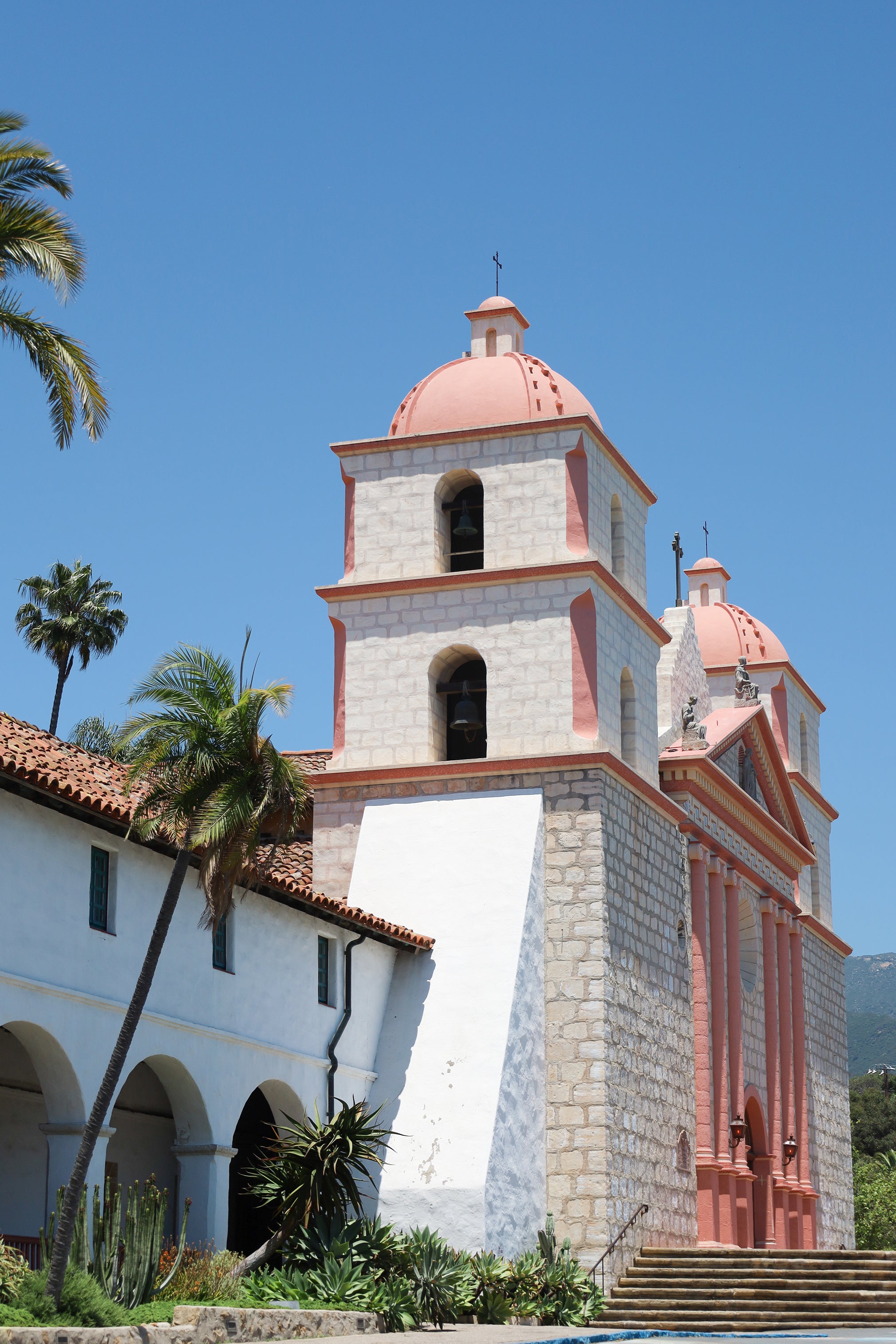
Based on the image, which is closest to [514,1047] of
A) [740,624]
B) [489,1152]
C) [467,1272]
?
[489,1152]

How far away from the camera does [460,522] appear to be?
29375 millimetres

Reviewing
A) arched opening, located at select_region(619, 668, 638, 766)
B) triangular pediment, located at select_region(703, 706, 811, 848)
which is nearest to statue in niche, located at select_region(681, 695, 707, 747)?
triangular pediment, located at select_region(703, 706, 811, 848)

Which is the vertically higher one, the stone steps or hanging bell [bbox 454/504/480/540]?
hanging bell [bbox 454/504/480/540]

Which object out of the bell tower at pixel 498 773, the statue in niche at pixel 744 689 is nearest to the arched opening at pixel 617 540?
the bell tower at pixel 498 773

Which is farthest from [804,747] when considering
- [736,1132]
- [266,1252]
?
[266,1252]

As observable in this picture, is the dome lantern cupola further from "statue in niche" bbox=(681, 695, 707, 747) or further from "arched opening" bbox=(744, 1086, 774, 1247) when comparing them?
"arched opening" bbox=(744, 1086, 774, 1247)

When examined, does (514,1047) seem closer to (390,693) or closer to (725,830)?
(390,693)

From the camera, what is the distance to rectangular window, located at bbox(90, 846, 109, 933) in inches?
798

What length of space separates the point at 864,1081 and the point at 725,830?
82274 mm

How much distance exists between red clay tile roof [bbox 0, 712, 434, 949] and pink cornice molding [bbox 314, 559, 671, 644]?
272 cm

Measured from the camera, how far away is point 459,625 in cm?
2856

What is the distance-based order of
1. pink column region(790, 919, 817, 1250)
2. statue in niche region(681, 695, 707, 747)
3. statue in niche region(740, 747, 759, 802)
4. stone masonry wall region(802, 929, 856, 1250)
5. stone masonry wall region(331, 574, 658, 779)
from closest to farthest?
1. stone masonry wall region(331, 574, 658, 779)
2. statue in niche region(681, 695, 707, 747)
3. statue in niche region(740, 747, 759, 802)
4. pink column region(790, 919, 817, 1250)
5. stone masonry wall region(802, 929, 856, 1250)

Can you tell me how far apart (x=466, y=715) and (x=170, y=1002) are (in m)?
8.50

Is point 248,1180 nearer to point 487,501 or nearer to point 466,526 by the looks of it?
point 466,526
